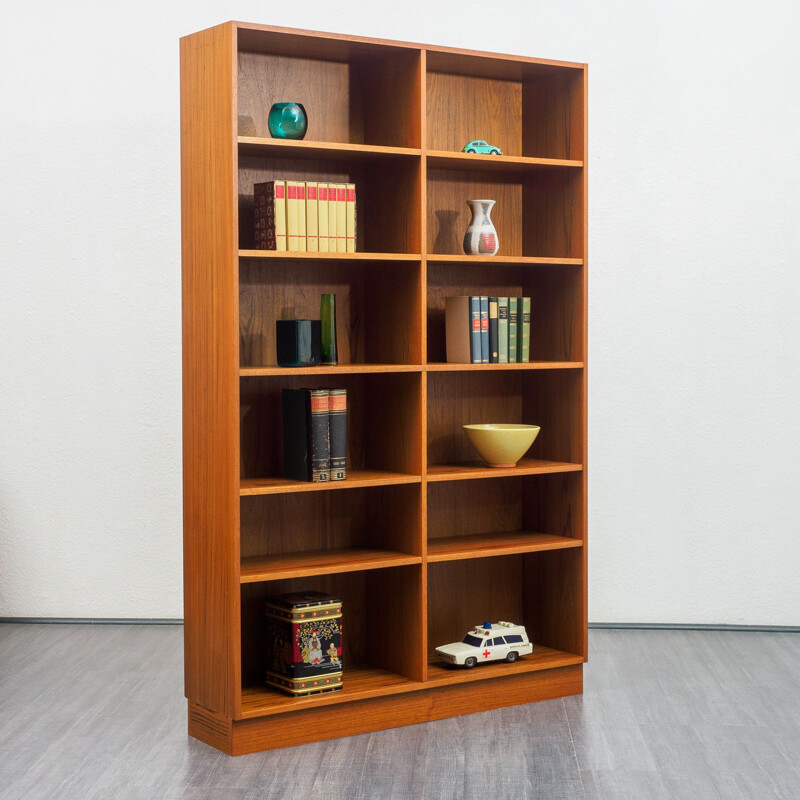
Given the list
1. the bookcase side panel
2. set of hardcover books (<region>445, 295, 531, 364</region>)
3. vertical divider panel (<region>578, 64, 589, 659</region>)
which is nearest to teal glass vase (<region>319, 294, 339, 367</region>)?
the bookcase side panel

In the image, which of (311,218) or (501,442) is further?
(501,442)

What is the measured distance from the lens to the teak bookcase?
3389mm

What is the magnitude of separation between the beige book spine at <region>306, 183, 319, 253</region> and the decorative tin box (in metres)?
1.18

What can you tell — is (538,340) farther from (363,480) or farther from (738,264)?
(738,264)

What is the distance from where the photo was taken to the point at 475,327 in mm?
3844

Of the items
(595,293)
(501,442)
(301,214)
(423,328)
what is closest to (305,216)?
(301,214)

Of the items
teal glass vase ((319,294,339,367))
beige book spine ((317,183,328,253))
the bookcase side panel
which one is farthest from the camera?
teal glass vase ((319,294,339,367))

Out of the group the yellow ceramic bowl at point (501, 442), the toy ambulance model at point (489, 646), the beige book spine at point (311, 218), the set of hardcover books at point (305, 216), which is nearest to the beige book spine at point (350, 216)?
the set of hardcover books at point (305, 216)

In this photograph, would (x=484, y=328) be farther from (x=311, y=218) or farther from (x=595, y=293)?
(x=595, y=293)

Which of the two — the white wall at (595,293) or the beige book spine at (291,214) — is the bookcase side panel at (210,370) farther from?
the white wall at (595,293)

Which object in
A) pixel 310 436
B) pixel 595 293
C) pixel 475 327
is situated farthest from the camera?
pixel 595 293

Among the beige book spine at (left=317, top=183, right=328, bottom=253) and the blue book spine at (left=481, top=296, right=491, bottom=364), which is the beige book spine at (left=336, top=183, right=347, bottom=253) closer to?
the beige book spine at (left=317, top=183, right=328, bottom=253)

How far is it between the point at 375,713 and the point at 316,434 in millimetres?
965

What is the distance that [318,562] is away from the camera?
11.8 ft
